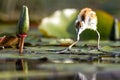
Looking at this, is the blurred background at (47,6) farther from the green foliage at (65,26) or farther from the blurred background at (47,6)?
the green foliage at (65,26)

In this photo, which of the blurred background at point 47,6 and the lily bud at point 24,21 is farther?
the blurred background at point 47,6

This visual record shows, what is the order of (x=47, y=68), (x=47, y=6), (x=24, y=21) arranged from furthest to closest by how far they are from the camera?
(x=47, y=6)
(x=24, y=21)
(x=47, y=68)

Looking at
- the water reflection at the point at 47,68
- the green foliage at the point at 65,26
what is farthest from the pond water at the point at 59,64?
the green foliage at the point at 65,26

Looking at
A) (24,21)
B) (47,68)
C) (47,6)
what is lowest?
(47,68)

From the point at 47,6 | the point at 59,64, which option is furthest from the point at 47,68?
the point at 47,6

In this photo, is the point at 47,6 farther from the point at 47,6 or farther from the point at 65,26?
the point at 65,26

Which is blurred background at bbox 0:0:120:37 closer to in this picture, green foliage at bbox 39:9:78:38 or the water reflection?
green foliage at bbox 39:9:78:38

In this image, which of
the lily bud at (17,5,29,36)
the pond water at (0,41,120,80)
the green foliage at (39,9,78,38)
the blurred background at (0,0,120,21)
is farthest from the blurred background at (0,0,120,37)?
the lily bud at (17,5,29,36)

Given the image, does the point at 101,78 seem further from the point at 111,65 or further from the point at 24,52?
the point at 24,52
